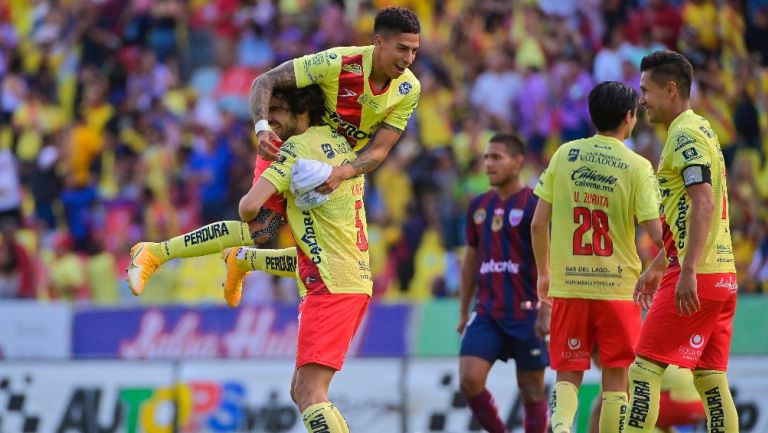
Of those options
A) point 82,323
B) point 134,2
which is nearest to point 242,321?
point 82,323

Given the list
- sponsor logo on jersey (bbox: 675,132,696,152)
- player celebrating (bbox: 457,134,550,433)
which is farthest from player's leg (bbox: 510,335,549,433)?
sponsor logo on jersey (bbox: 675,132,696,152)

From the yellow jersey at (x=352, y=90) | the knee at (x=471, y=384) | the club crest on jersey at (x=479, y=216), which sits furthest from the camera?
the club crest on jersey at (x=479, y=216)

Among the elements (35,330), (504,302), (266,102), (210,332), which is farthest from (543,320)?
(35,330)

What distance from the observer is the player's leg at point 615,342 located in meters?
8.97

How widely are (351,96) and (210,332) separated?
8663 millimetres

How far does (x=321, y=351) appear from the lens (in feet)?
27.1

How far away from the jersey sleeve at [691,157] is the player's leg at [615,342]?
3.78ft

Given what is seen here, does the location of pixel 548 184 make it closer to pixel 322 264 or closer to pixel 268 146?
pixel 322 264

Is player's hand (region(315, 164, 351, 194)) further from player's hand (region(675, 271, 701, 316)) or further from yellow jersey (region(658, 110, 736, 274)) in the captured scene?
player's hand (region(675, 271, 701, 316))

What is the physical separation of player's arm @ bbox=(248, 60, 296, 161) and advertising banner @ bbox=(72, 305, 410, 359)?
25.6 ft

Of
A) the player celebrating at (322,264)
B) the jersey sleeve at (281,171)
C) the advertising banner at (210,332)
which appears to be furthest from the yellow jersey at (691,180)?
the advertising banner at (210,332)

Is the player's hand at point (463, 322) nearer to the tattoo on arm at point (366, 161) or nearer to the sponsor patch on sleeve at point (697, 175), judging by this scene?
the tattoo on arm at point (366, 161)

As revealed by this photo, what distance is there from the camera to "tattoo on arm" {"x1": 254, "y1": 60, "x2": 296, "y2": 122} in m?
8.56

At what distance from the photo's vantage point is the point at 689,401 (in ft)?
36.8
